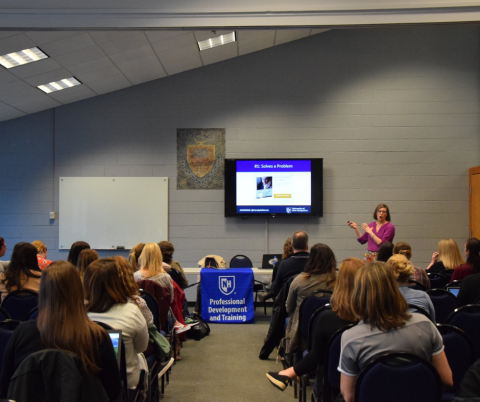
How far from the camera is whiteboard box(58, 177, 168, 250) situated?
779 centimetres

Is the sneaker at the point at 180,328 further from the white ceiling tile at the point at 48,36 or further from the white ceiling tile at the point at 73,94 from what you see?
the white ceiling tile at the point at 73,94

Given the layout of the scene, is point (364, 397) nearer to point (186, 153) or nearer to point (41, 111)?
point (186, 153)

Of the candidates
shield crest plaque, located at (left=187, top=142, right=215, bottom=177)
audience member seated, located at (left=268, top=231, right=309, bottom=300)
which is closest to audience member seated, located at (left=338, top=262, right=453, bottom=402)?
audience member seated, located at (left=268, top=231, right=309, bottom=300)

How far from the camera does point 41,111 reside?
7867 mm

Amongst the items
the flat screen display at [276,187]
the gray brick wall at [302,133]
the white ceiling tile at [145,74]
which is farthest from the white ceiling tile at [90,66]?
the flat screen display at [276,187]

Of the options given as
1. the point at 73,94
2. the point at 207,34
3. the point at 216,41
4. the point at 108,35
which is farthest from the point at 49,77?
the point at 216,41

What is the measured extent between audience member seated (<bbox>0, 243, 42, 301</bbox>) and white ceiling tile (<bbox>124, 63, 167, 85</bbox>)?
4.32 m

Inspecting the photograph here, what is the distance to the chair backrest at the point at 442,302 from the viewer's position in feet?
11.7

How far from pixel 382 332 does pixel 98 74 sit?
20.3ft

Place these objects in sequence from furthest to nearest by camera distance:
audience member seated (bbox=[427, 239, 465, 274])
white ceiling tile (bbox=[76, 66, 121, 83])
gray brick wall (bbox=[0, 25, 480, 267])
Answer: gray brick wall (bbox=[0, 25, 480, 267]) < white ceiling tile (bbox=[76, 66, 121, 83]) < audience member seated (bbox=[427, 239, 465, 274])

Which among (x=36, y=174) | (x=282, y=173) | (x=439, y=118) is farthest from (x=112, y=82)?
(x=439, y=118)

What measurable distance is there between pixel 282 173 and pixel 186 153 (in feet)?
5.30

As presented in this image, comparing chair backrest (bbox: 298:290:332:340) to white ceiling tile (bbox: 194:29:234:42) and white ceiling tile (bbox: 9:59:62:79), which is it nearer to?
white ceiling tile (bbox: 194:29:234:42)

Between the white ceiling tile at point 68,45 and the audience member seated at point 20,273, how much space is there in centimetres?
304
